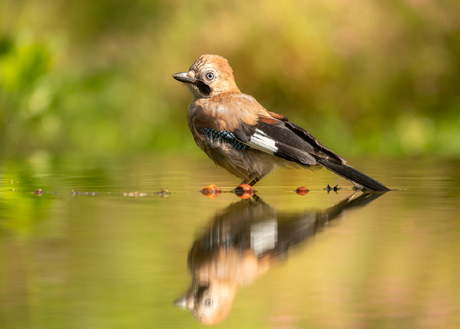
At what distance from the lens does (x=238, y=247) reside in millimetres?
2961

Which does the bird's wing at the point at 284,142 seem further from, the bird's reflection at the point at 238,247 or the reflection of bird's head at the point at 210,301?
the reflection of bird's head at the point at 210,301

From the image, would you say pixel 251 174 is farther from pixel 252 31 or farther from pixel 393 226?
pixel 252 31

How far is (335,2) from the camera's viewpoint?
A: 43.5ft

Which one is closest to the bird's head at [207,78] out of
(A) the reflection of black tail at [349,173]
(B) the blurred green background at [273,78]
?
(A) the reflection of black tail at [349,173]

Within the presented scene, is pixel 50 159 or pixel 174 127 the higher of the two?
pixel 174 127

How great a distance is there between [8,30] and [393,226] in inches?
464

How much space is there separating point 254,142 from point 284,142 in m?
0.21

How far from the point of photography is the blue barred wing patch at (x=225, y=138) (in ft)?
16.8

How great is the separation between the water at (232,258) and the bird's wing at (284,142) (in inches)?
11.2

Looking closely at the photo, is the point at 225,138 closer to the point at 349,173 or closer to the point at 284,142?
the point at 284,142

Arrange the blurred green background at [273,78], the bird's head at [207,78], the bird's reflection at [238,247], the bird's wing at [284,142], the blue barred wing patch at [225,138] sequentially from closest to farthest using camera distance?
the bird's reflection at [238,247] < the bird's wing at [284,142] < the blue barred wing patch at [225,138] < the bird's head at [207,78] < the blurred green background at [273,78]

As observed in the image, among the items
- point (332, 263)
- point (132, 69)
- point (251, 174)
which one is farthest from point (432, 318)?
point (132, 69)

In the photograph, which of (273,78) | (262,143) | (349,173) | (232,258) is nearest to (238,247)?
(232,258)

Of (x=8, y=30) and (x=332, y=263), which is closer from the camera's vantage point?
(x=332, y=263)
